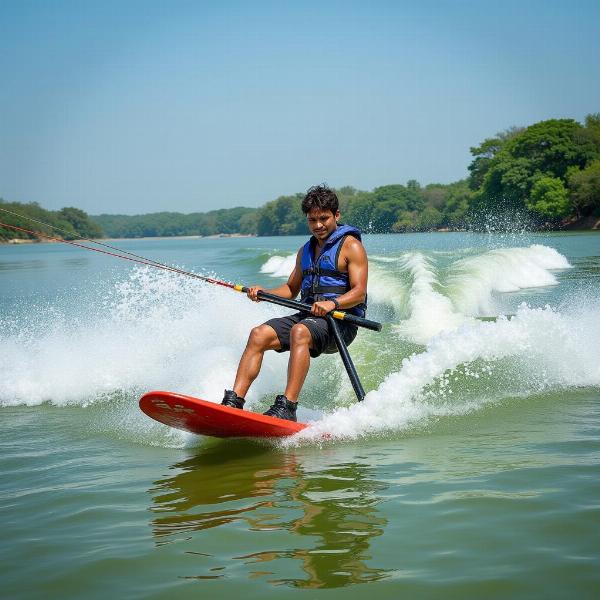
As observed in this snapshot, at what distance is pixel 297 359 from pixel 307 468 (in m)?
1.01

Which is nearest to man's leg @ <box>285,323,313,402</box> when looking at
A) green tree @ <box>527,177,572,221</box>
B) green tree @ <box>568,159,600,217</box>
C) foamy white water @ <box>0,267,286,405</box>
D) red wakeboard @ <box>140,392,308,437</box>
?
red wakeboard @ <box>140,392,308,437</box>

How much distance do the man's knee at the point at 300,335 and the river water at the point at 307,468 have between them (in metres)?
0.58

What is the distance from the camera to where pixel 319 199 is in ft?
20.0

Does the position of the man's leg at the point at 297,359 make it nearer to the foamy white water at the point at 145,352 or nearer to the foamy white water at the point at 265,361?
the foamy white water at the point at 265,361

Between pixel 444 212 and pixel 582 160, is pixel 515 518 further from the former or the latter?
pixel 444 212

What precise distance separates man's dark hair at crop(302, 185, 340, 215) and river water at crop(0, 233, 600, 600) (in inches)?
58.2

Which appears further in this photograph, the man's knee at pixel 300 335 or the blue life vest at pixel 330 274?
the blue life vest at pixel 330 274

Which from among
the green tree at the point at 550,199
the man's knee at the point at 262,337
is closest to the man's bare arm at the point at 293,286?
the man's knee at the point at 262,337

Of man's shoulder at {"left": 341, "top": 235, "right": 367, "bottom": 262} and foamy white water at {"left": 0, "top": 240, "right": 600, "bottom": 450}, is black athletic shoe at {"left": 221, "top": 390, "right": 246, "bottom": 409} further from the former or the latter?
man's shoulder at {"left": 341, "top": 235, "right": 367, "bottom": 262}

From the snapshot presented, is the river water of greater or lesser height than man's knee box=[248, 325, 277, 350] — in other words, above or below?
below

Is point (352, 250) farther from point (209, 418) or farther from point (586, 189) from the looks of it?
point (586, 189)

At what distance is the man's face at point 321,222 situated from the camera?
610cm

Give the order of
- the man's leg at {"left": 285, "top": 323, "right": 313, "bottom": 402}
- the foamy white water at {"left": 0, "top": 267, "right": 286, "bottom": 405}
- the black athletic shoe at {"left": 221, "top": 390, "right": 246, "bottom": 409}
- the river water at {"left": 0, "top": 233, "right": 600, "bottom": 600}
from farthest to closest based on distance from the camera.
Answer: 1. the foamy white water at {"left": 0, "top": 267, "right": 286, "bottom": 405}
2. the man's leg at {"left": 285, "top": 323, "right": 313, "bottom": 402}
3. the black athletic shoe at {"left": 221, "top": 390, "right": 246, "bottom": 409}
4. the river water at {"left": 0, "top": 233, "right": 600, "bottom": 600}

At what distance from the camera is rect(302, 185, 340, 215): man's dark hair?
6094mm
